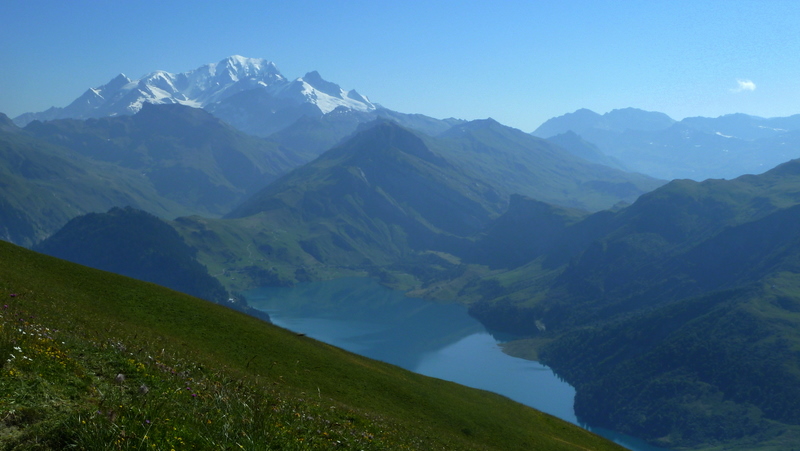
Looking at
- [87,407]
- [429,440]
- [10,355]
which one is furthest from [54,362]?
[429,440]

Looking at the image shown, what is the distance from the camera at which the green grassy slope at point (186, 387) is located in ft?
51.9

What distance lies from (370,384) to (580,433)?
1274 inches

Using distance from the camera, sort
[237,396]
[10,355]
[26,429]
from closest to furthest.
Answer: [26,429] → [10,355] → [237,396]

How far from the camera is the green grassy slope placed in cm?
1582

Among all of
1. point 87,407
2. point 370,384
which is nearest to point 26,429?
point 87,407

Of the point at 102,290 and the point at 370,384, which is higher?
the point at 102,290

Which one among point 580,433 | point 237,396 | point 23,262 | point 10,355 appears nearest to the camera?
point 10,355

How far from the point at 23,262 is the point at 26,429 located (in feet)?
150

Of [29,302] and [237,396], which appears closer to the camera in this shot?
[237,396]

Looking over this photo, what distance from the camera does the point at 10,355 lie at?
18672mm

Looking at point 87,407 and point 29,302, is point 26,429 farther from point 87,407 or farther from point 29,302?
point 29,302

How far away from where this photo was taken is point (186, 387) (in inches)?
891

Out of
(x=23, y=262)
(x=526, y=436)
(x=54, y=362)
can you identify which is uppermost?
(x=23, y=262)

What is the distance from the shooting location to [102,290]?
174 ft
